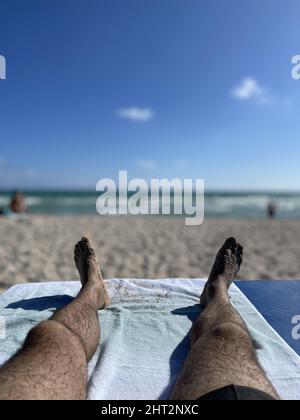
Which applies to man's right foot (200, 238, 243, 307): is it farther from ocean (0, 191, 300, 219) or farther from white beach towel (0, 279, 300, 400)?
ocean (0, 191, 300, 219)

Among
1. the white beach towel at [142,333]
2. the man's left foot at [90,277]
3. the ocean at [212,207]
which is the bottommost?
the white beach towel at [142,333]

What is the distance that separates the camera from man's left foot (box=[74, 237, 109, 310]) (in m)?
1.61

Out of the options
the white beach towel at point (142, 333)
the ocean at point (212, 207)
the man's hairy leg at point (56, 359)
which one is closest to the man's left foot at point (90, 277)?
the white beach towel at point (142, 333)

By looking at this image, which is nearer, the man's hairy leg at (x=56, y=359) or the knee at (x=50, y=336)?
the man's hairy leg at (x=56, y=359)

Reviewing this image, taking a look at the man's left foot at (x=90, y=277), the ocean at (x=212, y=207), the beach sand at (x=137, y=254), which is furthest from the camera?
the ocean at (x=212, y=207)

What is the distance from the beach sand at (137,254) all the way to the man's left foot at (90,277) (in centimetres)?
146

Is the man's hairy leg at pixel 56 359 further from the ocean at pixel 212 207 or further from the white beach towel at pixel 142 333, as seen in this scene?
the ocean at pixel 212 207

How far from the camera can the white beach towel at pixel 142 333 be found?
1071mm

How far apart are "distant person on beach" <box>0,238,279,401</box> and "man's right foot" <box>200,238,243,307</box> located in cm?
26

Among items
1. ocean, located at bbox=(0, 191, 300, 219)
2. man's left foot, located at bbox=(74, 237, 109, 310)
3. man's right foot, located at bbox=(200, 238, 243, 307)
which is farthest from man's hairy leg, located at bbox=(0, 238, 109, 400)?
ocean, located at bbox=(0, 191, 300, 219)

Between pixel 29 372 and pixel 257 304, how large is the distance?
1.27 m

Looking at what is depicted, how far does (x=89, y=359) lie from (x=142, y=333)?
29 cm

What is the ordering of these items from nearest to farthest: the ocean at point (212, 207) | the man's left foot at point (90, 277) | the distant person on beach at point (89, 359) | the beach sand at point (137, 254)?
the distant person on beach at point (89, 359)
the man's left foot at point (90, 277)
the beach sand at point (137, 254)
the ocean at point (212, 207)
